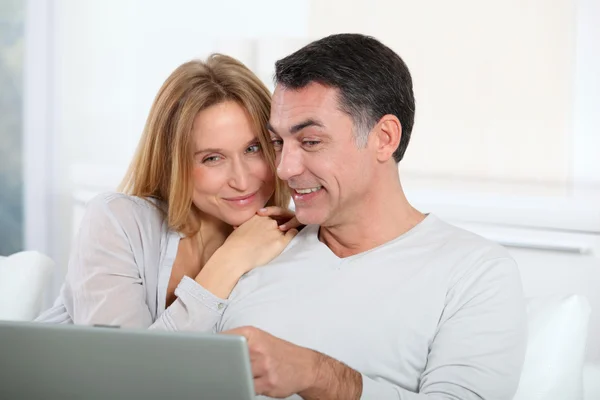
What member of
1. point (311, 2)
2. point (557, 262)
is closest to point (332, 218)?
point (557, 262)

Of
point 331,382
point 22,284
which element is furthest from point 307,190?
point 22,284

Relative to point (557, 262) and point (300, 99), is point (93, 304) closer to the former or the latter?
point (300, 99)

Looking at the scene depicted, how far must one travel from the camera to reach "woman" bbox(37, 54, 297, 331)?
6.08 feet

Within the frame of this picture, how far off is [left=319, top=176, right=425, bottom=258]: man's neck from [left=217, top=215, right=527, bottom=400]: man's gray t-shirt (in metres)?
0.03

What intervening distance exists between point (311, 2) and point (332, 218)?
1699 millimetres

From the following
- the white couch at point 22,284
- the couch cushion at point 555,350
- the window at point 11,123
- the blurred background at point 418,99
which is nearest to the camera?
the couch cushion at point 555,350

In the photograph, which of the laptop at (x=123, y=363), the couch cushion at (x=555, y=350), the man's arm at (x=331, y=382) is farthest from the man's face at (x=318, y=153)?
the laptop at (x=123, y=363)

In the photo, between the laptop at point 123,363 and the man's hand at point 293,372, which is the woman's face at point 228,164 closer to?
the man's hand at point 293,372

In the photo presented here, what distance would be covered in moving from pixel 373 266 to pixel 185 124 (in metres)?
0.52

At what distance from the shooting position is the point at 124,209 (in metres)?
1.97

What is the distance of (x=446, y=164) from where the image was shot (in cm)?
302

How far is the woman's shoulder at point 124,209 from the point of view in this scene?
1.95 m

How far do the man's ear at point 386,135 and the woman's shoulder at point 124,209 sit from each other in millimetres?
574

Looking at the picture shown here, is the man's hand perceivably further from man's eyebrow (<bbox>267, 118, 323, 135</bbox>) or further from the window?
the window
